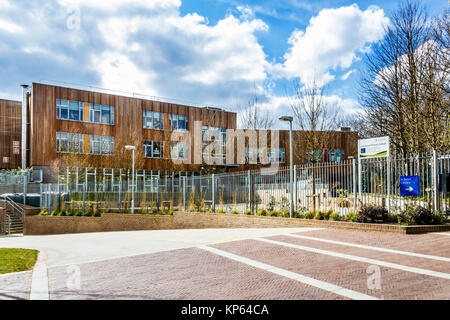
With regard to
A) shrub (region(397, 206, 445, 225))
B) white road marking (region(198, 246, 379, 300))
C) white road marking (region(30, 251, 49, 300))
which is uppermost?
shrub (region(397, 206, 445, 225))

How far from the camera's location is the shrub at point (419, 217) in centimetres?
1234

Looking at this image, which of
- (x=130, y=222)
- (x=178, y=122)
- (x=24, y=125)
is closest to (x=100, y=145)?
(x=24, y=125)

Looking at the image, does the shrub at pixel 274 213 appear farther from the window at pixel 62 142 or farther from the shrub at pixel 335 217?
the window at pixel 62 142

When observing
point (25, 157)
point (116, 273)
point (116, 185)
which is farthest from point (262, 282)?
point (25, 157)

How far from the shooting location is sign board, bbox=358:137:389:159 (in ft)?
48.2

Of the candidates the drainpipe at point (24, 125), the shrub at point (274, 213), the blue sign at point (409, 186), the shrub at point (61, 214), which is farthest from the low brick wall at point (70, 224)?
the drainpipe at point (24, 125)

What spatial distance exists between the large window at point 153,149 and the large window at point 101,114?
483 centimetres

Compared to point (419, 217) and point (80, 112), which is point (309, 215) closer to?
point (419, 217)

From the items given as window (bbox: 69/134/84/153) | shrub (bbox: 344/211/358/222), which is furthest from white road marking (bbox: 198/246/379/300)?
window (bbox: 69/134/84/153)

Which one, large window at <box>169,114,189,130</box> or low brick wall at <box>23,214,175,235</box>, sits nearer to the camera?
low brick wall at <box>23,214,175,235</box>

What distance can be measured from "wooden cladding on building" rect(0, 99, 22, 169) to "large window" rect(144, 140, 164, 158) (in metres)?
18.0

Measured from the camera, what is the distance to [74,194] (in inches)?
1059

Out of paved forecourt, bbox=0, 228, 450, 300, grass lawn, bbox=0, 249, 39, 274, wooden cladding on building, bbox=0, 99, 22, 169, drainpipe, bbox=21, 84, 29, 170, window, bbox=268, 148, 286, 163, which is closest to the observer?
paved forecourt, bbox=0, 228, 450, 300

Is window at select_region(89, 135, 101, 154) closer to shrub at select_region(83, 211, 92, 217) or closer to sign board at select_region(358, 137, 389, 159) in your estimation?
shrub at select_region(83, 211, 92, 217)
